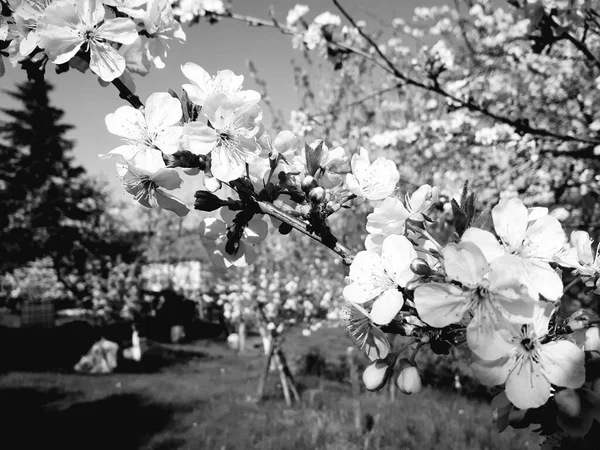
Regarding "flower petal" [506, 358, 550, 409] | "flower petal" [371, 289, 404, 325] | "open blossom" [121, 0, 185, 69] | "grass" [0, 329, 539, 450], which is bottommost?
"grass" [0, 329, 539, 450]

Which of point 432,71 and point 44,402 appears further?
point 44,402

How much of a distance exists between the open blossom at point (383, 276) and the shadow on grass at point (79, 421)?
5.33m

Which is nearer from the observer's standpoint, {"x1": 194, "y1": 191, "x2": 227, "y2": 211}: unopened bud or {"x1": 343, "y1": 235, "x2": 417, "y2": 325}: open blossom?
{"x1": 343, "y1": 235, "x2": 417, "y2": 325}: open blossom

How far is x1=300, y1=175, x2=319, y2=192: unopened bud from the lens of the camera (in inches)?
34.7

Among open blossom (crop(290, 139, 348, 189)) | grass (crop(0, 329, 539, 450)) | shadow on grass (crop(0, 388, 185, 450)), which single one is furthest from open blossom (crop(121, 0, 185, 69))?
shadow on grass (crop(0, 388, 185, 450))

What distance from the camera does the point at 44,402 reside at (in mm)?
Answer: 7078

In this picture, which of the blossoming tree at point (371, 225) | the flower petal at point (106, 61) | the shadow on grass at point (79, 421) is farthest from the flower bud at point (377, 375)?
the shadow on grass at point (79, 421)

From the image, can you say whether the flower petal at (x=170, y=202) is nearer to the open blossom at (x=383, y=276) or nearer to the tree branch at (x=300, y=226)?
the tree branch at (x=300, y=226)

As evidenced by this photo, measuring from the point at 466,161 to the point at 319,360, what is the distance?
6347 mm

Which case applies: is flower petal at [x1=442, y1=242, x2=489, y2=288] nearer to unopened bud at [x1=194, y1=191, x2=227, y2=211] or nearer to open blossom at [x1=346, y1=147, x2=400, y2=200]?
open blossom at [x1=346, y1=147, x2=400, y2=200]

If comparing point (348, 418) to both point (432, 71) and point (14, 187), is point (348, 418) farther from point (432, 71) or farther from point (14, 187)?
point (14, 187)

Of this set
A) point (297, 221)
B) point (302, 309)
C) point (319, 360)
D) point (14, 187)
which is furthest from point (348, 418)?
point (14, 187)

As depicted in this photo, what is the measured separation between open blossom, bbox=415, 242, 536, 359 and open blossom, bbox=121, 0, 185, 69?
0.89 meters

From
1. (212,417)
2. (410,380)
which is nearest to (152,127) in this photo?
(410,380)
